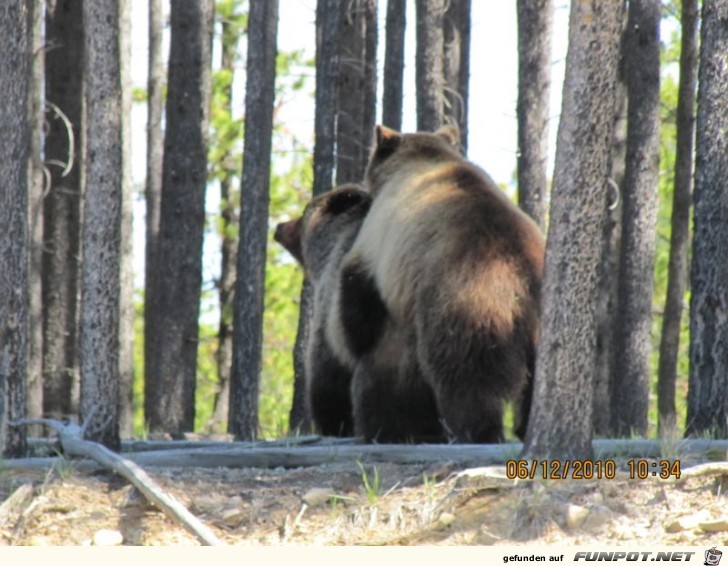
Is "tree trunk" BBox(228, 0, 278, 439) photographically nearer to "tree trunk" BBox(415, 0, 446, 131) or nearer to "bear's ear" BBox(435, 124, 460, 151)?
"tree trunk" BBox(415, 0, 446, 131)

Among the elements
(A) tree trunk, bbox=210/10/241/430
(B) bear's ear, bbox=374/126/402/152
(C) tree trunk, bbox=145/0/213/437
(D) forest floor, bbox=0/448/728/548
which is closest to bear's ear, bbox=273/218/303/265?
(B) bear's ear, bbox=374/126/402/152

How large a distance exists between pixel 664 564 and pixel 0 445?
4.08m

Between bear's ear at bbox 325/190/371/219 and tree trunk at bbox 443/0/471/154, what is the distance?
247 inches

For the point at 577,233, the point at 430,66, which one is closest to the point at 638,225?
the point at 430,66

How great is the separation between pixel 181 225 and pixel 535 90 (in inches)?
179

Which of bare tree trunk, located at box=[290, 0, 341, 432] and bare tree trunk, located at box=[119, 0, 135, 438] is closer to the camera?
bare tree trunk, located at box=[290, 0, 341, 432]

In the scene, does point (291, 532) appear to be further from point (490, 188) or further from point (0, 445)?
point (490, 188)

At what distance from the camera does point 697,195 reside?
9.16m

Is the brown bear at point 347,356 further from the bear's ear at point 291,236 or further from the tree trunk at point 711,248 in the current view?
the tree trunk at point 711,248

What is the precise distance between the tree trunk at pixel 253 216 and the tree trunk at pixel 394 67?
72.9 inches

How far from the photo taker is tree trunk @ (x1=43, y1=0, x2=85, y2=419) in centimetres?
1781

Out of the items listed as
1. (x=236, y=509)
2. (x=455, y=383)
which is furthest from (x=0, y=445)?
(x=455, y=383)

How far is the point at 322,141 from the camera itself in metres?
14.2

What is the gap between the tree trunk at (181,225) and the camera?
52.0 ft
